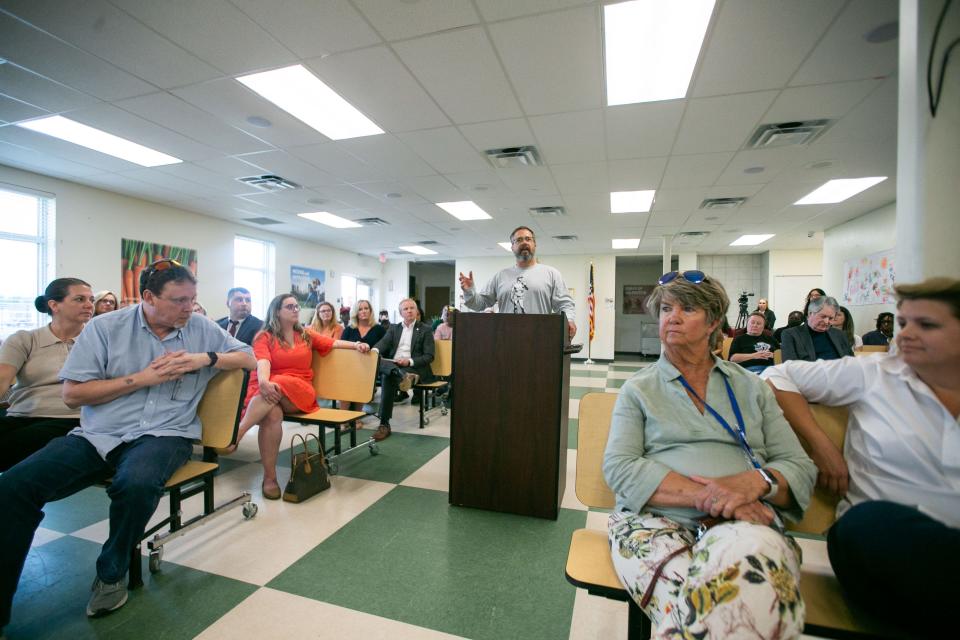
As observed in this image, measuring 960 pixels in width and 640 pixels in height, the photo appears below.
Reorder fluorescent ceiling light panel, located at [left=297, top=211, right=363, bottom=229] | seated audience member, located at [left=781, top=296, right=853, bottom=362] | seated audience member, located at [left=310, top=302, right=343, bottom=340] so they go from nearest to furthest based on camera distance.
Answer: seated audience member, located at [left=781, top=296, right=853, bottom=362], seated audience member, located at [left=310, top=302, right=343, bottom=340], fluorescent ceiling light panel, located at [left=297, top=211, right=363, bottom=229]

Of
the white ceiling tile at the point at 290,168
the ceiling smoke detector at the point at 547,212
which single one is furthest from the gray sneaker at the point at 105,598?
the ceiling smoke detector at the point at 547,212

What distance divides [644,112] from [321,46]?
269 cm

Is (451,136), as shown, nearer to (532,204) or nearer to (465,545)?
(532,204)

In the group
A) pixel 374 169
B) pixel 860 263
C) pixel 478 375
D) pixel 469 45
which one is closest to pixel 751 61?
pixel 469 45

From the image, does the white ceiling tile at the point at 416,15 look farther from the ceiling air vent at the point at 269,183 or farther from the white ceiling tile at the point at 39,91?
the ceiling air vent at the point at 269,183

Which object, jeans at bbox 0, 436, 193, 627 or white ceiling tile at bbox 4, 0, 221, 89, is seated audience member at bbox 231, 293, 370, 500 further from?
white ceiling tile at bbox 4, 0, 221, 89

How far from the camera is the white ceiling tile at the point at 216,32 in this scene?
2.46 m

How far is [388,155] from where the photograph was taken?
478 cm

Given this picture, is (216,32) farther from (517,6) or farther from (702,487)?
(702,487)

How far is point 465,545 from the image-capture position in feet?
6.56

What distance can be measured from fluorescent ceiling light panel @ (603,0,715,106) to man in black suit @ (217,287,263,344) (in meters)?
3.67

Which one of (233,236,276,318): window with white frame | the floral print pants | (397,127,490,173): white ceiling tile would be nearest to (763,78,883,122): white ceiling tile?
(397,127,490,173): white ceiling tile

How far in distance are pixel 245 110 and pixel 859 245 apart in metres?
9.64

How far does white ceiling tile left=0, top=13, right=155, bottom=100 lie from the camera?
2727mm
